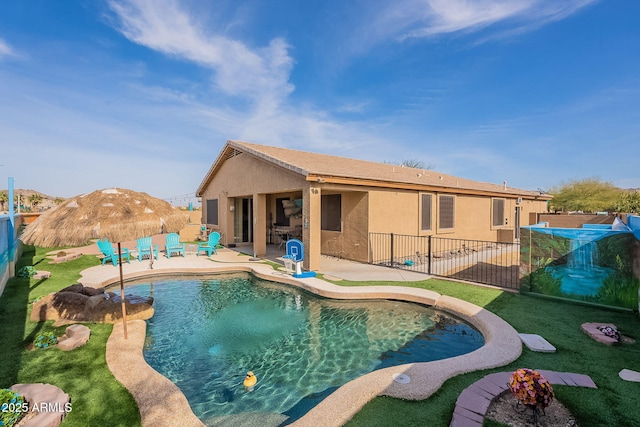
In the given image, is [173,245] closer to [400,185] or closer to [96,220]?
[96,220]

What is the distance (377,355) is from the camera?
17.9ft

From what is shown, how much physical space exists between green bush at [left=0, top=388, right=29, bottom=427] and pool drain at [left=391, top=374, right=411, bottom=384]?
14.2 ft

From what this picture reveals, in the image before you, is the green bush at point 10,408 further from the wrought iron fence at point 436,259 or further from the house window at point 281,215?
the house window at point 281,215

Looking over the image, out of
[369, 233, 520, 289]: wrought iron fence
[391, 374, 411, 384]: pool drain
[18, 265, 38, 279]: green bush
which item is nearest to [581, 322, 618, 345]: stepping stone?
[391, 374, 411, 384]: pool drain

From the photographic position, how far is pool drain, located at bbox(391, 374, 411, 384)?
3957 millimetres

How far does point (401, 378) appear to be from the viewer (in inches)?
159

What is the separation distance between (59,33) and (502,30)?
18932 millimetres

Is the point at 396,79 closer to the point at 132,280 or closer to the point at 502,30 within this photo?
the point at 502,30

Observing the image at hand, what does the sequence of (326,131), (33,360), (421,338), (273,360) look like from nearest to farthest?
(33,360), (273,360), (421,338), (326,131)

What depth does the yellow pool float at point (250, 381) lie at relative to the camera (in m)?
4.54

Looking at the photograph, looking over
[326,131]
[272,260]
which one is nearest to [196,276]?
[272,260]

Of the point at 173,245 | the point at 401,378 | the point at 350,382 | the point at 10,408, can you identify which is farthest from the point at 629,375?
the point at 173,245

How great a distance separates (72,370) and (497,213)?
71.8ft

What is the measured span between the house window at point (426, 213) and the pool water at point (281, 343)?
25.3ft
